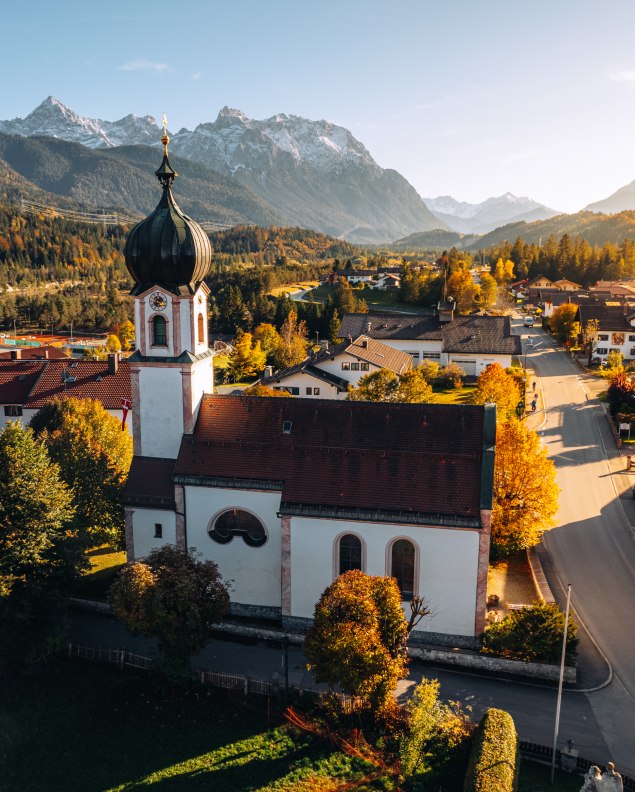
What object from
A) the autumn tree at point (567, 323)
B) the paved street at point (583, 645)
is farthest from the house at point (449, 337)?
the paved street at point (583, 645)

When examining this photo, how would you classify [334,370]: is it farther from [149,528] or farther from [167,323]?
[149,528]

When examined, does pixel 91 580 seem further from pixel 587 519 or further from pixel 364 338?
pixel 364 338

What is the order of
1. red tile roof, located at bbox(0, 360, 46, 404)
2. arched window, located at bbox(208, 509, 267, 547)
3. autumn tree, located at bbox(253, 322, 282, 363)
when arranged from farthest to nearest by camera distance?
autumn tree, located at bbox(253, 322, 282, 363) < red tile roof, located at bbox(0, 360, 46, 404) < arched window, located at bbox(208, 509, 267, 547)

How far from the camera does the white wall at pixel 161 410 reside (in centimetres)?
3344

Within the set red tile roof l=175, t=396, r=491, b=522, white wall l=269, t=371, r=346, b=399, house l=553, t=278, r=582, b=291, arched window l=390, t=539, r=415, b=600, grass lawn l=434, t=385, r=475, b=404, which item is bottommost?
grass lawn l=434, t=385, r=475, b=404

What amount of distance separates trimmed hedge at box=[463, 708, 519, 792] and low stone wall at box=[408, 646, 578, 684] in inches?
201

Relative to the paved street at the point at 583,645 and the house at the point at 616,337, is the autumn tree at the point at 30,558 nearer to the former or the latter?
the paved street at the point at 583,645

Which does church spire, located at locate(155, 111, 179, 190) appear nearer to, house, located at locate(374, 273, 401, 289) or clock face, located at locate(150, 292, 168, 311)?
clock face, located at locate(150, 292, 168, 311)

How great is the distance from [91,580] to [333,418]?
16.6 meters

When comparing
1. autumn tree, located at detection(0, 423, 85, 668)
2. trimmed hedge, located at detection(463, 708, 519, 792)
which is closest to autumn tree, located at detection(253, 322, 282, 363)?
autumn tree, located at detection(0, 423, 85, 668)

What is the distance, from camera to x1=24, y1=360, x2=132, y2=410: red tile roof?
63.1 m

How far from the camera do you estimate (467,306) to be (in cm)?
13150

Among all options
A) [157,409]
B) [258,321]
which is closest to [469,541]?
[157,409]

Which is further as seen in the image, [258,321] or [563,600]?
[258,321]
